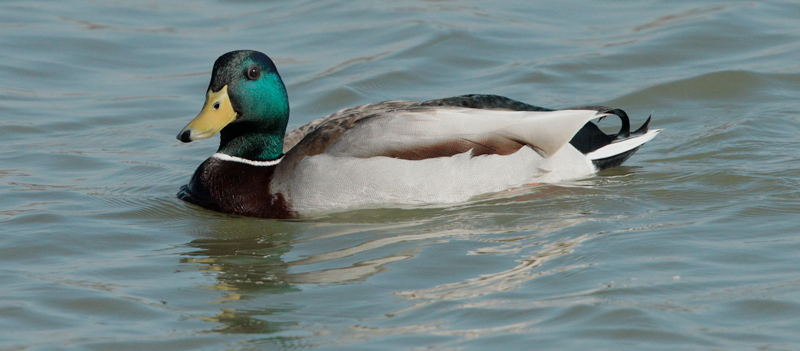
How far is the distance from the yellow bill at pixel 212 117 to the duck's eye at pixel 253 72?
0.18m

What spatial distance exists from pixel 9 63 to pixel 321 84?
11.4 ft

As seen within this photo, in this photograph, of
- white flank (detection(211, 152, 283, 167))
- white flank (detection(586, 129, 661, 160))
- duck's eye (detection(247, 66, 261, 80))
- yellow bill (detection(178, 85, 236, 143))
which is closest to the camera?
yellow bill (detection(178, 85, 236, 143))

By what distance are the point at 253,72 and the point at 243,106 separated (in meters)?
0.24

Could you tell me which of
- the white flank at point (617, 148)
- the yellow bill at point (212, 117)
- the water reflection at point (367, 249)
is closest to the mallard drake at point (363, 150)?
the yellow bill at point (212, 117)

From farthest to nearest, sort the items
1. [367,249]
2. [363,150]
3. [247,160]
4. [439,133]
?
1. [247,160]
2. [439,133]
3. [363,150]
4. [367,249]

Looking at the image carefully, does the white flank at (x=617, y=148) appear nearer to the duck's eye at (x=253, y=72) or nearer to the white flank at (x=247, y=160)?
the white flank at (x=247, y=160)

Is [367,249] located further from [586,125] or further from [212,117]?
[586,125]

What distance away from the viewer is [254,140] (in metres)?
7.72

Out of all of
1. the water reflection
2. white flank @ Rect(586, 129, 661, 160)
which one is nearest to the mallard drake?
the water reflection

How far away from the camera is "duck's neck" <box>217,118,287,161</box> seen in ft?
25.3

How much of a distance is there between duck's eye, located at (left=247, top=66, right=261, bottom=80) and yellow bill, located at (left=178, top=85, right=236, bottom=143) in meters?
0.18

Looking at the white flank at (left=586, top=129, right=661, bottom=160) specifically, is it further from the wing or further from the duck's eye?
the duck's eye

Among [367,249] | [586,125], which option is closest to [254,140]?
[367,249]

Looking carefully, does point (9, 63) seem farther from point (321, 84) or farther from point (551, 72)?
point (551, 72)
